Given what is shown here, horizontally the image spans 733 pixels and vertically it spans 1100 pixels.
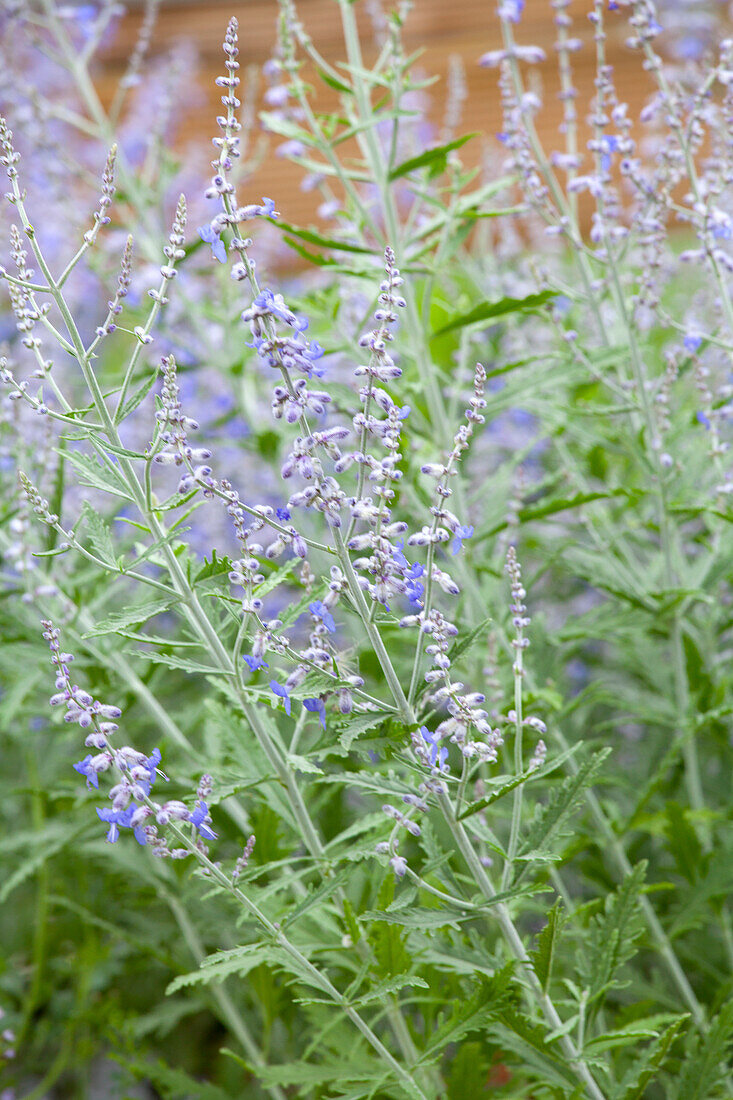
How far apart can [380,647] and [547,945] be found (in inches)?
23.3

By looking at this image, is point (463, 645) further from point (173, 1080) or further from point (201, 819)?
point (173, 1080)

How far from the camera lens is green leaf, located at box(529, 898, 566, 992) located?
1564 mm

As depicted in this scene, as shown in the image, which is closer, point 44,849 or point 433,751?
point 433,751

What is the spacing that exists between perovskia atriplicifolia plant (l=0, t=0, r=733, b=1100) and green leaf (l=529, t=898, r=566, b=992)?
0.01m

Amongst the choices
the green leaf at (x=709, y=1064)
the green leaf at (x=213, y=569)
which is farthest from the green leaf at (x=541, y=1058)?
the green leaf at (x=213, y=569)

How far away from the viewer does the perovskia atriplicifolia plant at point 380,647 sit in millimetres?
1478

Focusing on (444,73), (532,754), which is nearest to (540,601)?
(532,754)

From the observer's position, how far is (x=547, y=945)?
160 cm

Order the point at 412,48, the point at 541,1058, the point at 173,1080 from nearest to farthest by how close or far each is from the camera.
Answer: the point at 541,1058
the point at 173,1080
the point at 412,48

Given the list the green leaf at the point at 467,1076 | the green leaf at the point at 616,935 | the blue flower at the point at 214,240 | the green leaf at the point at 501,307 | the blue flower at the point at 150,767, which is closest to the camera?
the blue flower at the point at 214,240

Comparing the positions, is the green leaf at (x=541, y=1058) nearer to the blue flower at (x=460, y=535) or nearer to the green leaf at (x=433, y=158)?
the blue flower at (x=460, y=535)

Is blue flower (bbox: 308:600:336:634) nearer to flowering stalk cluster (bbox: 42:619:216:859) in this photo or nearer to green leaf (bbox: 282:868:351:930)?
flowering stalk cluster (bbox: 42:619:216:859)

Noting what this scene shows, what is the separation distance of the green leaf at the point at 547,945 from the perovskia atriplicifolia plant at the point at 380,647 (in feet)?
0.04

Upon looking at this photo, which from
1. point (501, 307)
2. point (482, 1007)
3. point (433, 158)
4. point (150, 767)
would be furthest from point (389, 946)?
point (433, 158)
